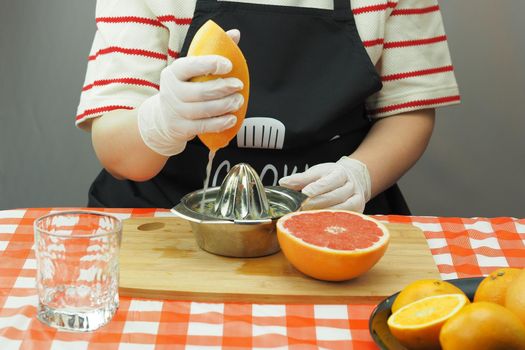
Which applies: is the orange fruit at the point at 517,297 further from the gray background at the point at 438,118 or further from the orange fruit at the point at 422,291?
the gray background at the point at 438,118

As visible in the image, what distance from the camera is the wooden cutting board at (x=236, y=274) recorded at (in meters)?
1.09

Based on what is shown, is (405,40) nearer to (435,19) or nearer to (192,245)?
(435,19)

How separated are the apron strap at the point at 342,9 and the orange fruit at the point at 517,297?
0.88 m

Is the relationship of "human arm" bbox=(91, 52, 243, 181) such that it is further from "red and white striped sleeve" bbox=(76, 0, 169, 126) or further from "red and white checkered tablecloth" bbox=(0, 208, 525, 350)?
"red and white checkered tablecloth" bbox=(0, 208, 525, 350)

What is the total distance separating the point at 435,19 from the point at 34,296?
111cm

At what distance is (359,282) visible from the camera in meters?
1.14

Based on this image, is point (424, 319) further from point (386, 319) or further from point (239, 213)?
point (239, 213)

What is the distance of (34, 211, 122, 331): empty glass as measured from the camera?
3.21 ft

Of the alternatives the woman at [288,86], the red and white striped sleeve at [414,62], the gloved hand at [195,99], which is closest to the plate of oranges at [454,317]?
the gloved hand at [195,99]

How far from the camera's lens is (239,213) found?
1309mm

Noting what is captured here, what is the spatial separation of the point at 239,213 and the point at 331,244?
0.79ft

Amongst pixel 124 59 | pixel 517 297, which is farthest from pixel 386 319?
pixel 124 59

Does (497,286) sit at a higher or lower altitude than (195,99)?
lower

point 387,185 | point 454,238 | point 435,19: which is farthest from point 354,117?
point 454,238
